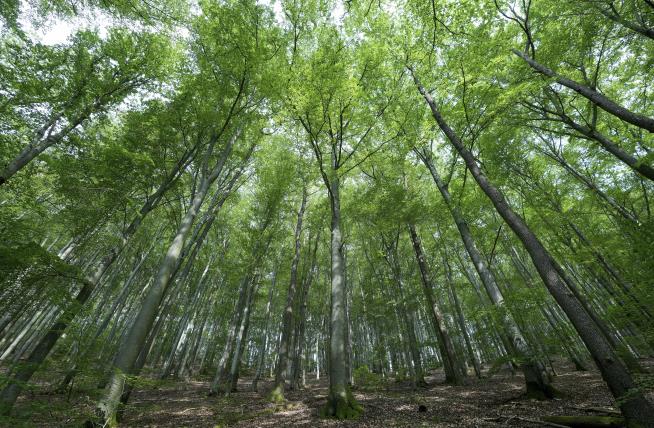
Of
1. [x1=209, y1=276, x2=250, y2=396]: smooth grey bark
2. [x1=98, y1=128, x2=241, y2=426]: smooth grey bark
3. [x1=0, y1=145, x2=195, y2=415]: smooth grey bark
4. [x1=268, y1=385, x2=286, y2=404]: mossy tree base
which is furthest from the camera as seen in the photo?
[x1=209, y1=276, x2=250, y2=396]: smooth grey bark

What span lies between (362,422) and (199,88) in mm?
10119

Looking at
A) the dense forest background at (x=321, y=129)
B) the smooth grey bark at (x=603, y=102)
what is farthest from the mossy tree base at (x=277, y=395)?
the smooth grey bark at (x=603, y=102)

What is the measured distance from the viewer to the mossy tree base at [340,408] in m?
6.06

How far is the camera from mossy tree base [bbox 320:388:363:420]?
6.06 meters

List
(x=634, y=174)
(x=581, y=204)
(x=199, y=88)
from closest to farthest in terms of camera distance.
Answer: (x=199, y=88) → (x=634, y=174) → (x=581, y=204)

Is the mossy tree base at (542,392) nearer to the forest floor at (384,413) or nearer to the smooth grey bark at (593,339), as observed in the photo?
the forest floor at (384,413)

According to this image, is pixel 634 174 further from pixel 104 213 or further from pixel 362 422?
pixel 104 213

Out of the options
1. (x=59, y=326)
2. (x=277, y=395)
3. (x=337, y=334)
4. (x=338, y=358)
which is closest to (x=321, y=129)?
(x=337, y=334)

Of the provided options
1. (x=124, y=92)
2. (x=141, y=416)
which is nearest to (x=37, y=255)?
(x=141, y=416)

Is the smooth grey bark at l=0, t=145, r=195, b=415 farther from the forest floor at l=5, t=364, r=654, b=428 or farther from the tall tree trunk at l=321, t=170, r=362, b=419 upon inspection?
the tall tree trunk at l=321, t=170, r=362, b=419

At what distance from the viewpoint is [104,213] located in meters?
7.80

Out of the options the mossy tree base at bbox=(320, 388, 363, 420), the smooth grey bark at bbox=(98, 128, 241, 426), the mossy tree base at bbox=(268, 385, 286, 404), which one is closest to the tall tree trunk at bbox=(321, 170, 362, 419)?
the mossy tree base at bbox=(320, 388, 363, 420)

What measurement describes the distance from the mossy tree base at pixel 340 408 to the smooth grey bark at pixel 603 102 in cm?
896

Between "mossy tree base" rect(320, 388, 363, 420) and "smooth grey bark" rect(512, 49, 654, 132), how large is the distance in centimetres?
896
